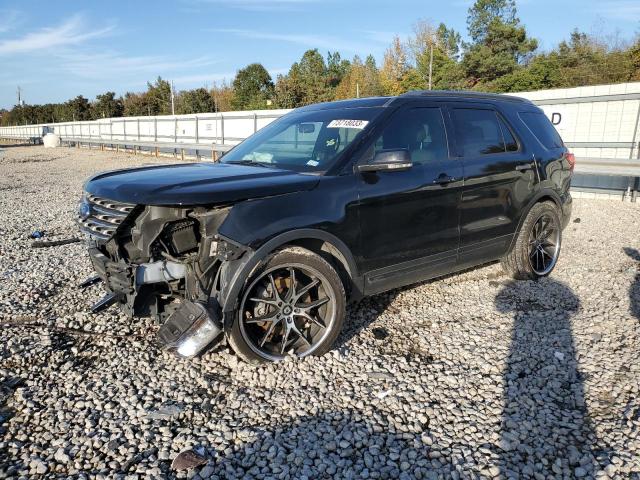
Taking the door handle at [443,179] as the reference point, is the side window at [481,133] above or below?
above

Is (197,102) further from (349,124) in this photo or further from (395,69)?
(349,124)

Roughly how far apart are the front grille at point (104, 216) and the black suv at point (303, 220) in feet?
0.04

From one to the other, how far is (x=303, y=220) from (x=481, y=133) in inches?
93.7

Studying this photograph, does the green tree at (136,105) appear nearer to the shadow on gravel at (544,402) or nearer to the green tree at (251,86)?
the green tree at (251,86)

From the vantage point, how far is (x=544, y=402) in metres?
3.11

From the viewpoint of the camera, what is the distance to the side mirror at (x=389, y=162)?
3.72 m

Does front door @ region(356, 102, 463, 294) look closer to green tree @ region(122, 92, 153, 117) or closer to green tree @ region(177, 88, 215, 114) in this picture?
green tree @ region(177, 88, 215, 114)

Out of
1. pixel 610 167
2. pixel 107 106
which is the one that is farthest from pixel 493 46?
pixel 107 106

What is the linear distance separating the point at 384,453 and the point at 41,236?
7.06 m

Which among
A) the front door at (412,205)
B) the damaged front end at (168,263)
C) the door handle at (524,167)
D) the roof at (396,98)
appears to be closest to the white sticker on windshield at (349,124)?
the front door at (412,205)

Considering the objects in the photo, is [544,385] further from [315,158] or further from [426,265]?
[315,158]

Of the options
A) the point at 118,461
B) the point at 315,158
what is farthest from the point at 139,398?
the point at 315,158

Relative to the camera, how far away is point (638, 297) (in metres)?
4.92

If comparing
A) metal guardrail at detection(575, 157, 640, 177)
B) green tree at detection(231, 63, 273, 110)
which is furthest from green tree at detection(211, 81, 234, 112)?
metal guardrail at detection(575, 157, 640, 177)
